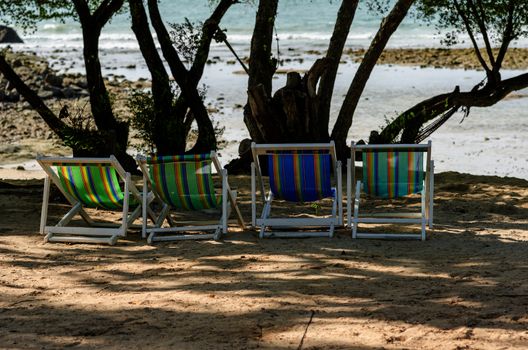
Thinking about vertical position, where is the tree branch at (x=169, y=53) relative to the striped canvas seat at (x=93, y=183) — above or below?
above

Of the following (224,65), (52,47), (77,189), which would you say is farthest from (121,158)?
(52,47)

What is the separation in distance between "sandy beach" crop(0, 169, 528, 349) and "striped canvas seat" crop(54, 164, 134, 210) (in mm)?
424

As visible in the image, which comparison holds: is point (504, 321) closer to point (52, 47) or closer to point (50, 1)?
point (50, 1)

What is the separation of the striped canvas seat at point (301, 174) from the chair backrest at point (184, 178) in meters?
0.59

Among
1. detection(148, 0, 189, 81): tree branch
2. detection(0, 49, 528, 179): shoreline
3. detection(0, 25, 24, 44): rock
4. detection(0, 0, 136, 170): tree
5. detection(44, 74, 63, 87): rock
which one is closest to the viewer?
detection(0, 0, 136, 170): tree

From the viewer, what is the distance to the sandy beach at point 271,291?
5340 mm

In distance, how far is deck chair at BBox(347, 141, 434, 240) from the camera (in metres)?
8.16

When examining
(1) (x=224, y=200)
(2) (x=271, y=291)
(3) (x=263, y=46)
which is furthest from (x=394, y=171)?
(3) (x=263, y=46)

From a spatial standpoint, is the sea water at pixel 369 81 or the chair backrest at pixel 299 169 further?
the sea water at pixel 369 81

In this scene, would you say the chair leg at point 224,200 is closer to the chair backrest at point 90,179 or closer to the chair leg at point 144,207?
the chair leg at point 144,207

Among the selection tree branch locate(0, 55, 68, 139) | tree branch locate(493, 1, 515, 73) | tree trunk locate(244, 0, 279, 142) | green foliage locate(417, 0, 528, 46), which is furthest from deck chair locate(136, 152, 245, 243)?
green foliage locate(417, 0, 528, 46)

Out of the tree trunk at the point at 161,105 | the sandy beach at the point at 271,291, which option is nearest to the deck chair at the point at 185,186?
the sandy beach at the point at 271,291

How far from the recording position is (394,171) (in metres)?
8.33

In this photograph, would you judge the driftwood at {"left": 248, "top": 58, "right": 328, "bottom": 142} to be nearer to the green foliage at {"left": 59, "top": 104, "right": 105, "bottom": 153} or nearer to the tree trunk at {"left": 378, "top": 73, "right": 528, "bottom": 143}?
the tree trunk at {"left": 378, "top": 73, "right": 528, "bottom": 143}
